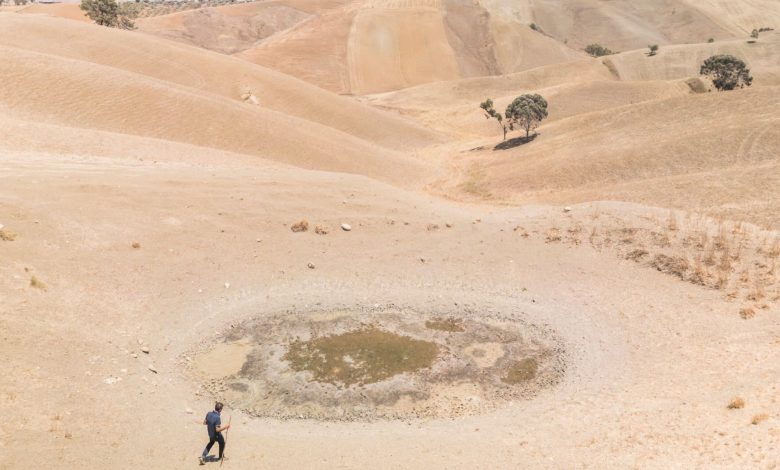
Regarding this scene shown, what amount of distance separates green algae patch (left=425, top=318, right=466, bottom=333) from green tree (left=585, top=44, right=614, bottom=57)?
11139cm

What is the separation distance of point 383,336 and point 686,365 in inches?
369

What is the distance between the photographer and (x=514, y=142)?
5228 cm

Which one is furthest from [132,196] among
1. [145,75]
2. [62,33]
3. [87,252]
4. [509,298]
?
[62,33]

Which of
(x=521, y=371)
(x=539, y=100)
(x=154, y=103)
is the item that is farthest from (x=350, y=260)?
(x=539, y=100)

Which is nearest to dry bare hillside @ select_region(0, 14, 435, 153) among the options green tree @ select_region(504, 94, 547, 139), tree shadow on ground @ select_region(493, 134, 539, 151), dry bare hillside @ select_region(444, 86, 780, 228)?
tree shadow on ground @ select_region(493, 134, 539, 151)

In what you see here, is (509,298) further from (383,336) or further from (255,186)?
(255,186)

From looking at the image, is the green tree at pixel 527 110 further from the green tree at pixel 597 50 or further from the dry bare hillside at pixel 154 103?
the green tree at pixel 597 50

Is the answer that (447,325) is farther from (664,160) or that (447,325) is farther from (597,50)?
(597,50)

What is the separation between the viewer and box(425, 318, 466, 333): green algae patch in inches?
795

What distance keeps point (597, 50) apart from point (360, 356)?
118 m

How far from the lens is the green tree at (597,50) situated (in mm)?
117787

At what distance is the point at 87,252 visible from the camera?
21.8 meters

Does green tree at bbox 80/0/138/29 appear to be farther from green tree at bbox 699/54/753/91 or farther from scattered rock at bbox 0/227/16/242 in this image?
green tree at bbox 699/54/753/91

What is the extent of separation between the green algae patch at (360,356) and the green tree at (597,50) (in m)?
114
